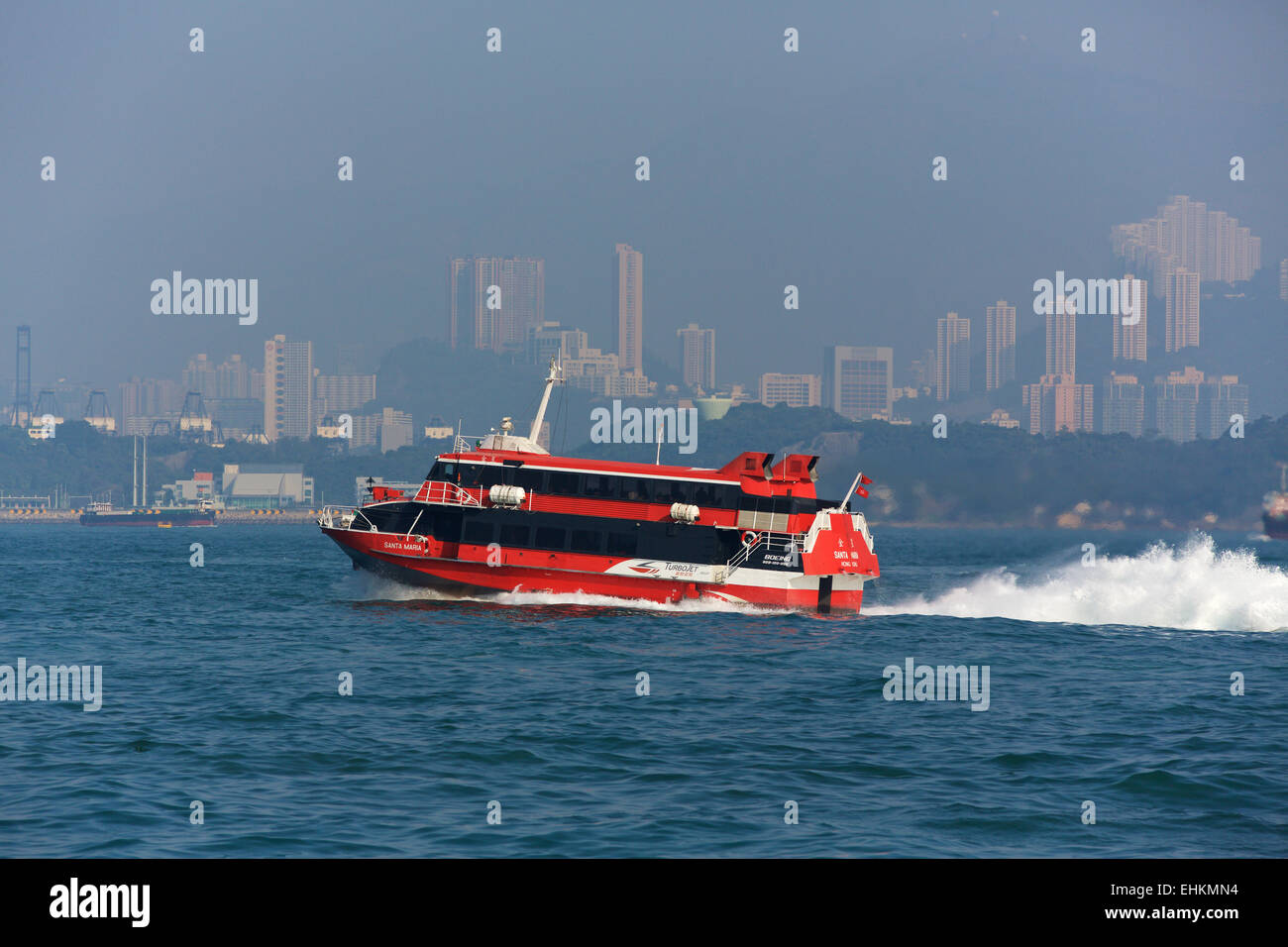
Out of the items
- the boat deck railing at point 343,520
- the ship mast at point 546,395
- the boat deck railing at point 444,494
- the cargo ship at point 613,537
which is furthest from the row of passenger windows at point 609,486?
the ship mast at point 546,395

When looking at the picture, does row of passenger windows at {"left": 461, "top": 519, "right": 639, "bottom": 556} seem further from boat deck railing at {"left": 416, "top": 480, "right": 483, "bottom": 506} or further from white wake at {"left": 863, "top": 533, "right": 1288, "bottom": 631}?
white wake at {"left": 863, "top": 533, "right": 1288, "bottom": 631}

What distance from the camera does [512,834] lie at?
16359 mm

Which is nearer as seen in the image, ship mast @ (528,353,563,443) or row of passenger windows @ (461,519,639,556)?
row of passenger windows @ (461,519,639,556)

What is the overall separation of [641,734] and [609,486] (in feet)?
76.5

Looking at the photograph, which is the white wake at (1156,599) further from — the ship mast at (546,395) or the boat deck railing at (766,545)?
the ship mast at (546,395)

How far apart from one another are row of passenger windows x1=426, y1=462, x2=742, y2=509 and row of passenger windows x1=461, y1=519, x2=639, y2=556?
156 cm

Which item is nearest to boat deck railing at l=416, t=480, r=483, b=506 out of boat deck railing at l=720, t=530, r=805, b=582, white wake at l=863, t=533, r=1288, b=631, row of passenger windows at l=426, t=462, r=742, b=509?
row of passenger windows at l=426, t=462, r=742, b=509

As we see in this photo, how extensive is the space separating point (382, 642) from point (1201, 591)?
106 feet

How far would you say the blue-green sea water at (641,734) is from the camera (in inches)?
655

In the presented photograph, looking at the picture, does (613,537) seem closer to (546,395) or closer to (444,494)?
(444,494)

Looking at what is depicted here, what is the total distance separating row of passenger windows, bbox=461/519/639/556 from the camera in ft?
151
